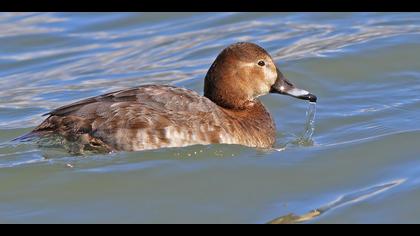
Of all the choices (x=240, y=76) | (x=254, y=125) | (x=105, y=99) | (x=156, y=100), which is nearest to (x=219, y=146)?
(x=254, y=125)

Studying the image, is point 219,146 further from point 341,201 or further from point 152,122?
point 341,201

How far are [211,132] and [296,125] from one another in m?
1.60

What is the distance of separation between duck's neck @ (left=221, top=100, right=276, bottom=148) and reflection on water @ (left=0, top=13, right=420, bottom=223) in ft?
0.49

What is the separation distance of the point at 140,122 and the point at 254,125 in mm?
1106

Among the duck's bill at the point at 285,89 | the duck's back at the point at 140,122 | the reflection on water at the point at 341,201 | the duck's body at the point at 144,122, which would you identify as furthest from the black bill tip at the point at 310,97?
the reflection on water at the point at 341,201

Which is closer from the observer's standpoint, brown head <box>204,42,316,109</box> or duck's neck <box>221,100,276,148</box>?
duck's neck <box>221,100,276,148</box>

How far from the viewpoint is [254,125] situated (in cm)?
834

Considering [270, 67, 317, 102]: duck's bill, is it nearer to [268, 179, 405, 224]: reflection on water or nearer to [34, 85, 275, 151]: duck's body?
[34, 85, 275, 151]: duck's body

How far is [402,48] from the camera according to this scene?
1149 centimetres

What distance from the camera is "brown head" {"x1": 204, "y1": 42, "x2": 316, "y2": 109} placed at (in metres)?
8.36

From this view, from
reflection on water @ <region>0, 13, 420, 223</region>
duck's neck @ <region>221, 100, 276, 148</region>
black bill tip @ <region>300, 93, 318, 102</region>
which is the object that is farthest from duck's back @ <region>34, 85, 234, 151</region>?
black bill tip @ <region>300, 93, 318, 102</region>

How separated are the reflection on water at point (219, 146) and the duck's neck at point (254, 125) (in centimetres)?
15
